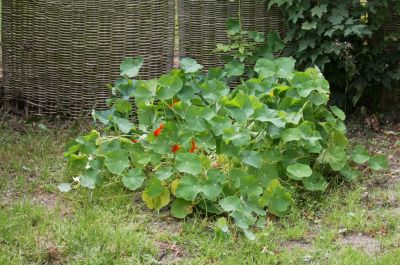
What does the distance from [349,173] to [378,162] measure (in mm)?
251

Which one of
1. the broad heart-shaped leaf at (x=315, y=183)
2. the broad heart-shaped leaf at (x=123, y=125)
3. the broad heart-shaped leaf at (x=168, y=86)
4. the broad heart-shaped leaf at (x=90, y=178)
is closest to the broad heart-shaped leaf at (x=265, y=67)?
the broad heart-shaped leaf at (x=168, y=86)

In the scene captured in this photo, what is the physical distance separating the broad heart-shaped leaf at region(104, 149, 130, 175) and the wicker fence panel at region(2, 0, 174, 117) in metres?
1.80

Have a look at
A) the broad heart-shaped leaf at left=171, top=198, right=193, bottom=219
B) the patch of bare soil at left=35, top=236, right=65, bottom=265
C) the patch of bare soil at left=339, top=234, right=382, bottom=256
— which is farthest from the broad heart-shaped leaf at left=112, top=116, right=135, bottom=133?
the patch of bare soil at left=339, top=234, right=382, bottom=256

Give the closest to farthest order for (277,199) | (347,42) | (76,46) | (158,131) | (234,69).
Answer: (277,199), (158,131), (234,69), (347,42), (76,46)

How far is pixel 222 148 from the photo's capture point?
4160 millimetres

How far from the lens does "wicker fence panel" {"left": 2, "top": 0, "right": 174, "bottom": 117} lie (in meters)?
5.77

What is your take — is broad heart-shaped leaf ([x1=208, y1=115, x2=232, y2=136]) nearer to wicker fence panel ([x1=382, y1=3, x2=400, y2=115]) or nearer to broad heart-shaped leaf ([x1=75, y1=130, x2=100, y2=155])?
broad heart-shaped leaf ([x1=75, y1=130, x2=100, y2=155])

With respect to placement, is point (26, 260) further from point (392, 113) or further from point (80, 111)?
point (392, 113)

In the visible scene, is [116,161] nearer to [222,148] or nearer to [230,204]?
[222,148]

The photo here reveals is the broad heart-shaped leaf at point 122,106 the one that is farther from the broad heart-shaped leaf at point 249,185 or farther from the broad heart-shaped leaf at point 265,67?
the broad heart-shaped leaf at point 249,185

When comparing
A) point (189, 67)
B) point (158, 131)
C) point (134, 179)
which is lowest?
point (134, 179)

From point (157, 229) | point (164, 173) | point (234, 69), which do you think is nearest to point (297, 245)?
point (157, 229)

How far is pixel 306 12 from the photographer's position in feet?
18.0

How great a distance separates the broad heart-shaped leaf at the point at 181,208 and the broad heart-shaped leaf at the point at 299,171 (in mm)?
670
